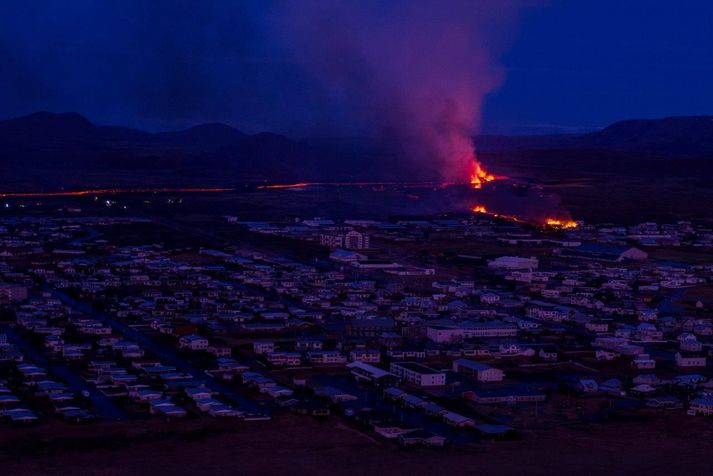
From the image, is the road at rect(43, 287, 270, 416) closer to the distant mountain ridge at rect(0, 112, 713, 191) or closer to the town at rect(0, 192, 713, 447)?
the town at rect(0, 192, 713, 447)

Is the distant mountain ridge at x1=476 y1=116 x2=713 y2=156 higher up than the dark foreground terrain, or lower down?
higher up

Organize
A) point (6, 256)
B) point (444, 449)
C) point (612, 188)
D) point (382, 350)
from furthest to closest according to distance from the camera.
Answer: point (612, 188) < point (6, 256) < point (382, 350) < point (444, 449)

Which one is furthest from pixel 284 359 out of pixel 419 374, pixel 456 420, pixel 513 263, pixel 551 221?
pixel 551 221

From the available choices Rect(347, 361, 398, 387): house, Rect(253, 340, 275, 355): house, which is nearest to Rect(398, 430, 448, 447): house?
Rect(347, 361, 398, 387): house

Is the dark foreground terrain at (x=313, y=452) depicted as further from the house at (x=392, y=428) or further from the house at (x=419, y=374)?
the house at (x=419, y=374)

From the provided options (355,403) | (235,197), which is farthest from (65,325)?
(235,197)

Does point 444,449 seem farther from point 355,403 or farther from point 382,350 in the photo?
point 382,350
